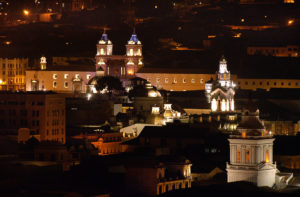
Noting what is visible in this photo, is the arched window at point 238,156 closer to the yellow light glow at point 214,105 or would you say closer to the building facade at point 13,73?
the yellow light glow at point 214,105

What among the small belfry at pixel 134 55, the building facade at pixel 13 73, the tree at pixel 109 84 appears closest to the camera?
the tree at pixel 109 84

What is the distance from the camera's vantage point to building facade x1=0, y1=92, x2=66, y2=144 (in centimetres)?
11400

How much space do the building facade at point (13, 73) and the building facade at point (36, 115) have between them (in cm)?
5043

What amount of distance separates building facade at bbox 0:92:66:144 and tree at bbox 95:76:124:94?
93.9 ft

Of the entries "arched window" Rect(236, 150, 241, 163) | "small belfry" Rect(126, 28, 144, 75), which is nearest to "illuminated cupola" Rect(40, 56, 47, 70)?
"small belfry" Rect(126, 28, 144, 75)

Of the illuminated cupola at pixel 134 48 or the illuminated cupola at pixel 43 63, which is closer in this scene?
the illuminated cupola at pixel 134 48

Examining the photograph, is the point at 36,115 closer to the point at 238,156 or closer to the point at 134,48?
the point at 238,156

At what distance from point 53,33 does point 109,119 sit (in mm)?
77302

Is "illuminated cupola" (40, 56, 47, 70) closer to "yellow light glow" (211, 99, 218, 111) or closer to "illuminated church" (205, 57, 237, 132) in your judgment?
"illuminated church" (205, 57, 237, 132)

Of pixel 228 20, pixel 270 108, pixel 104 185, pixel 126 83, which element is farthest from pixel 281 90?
pixel 104 185

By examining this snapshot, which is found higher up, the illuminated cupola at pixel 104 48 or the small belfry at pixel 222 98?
the illuminated cupola at pixel 104 48

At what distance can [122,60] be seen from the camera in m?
167

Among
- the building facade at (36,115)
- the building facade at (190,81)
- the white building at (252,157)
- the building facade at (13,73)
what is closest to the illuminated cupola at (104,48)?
the building facade at (190,81)

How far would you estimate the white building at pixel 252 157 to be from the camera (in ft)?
241
